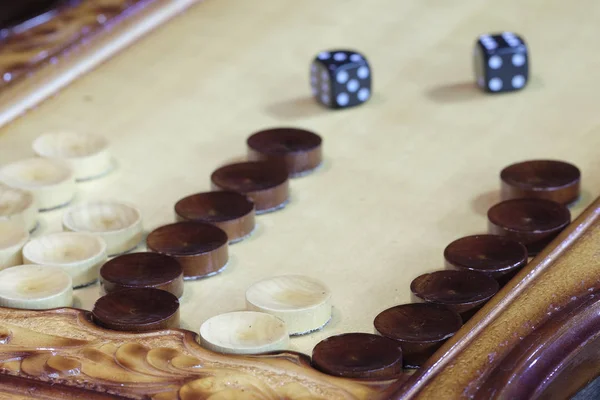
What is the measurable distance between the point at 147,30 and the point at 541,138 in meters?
1.00

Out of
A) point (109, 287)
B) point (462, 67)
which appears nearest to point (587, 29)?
point (462, 67)

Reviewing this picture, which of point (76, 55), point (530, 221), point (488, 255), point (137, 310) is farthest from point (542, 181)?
point (76, 55)

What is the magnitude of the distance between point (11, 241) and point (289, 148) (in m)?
0.57

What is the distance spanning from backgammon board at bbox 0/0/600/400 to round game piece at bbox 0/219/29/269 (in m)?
0.07

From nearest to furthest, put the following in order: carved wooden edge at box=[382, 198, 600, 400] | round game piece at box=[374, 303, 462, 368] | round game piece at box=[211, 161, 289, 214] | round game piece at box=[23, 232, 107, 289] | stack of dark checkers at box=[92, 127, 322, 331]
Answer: carved wooden edge at box=[382, 198, 600, 400] < round game piece at box=[374, 303, 462, 368] < stack of dark checkers at box=[92, 127, 322, 331] < round game piece at box=[23, 232, 107, 289] < round game piece at box=[211, 161, 289, 214]

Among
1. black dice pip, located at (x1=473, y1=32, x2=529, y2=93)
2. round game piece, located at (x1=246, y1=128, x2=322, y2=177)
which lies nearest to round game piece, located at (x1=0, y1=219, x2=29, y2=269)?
round game piece, located at (x1=246, y1=128, x2=322, y2=177)

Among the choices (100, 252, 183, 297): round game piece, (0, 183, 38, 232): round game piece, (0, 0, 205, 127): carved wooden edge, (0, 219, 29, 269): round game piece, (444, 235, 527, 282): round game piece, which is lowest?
(444, 235, 527, 282): round game piece

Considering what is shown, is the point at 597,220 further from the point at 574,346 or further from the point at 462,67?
the point at 462,67

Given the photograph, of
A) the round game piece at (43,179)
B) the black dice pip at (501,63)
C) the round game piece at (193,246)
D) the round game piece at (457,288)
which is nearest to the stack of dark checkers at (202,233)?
the round game piece at (193,246)

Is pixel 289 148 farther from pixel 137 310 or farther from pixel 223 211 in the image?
pixel 137 310

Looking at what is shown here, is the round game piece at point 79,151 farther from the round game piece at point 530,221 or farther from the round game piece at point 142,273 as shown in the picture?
the round game piece at point 530,221

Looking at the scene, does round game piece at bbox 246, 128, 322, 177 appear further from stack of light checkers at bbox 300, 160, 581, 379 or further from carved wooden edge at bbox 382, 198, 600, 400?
carved wooden edge at bbox 382, 198, 600, 400

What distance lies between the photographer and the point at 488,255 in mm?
1601

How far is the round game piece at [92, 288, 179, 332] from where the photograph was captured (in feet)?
4.72
